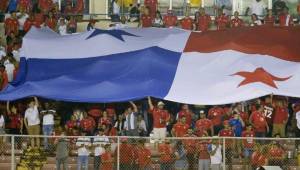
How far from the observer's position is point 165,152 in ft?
73.0

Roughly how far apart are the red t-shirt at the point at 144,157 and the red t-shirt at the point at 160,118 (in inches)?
79.4

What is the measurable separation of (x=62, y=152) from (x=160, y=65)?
13.7 ft

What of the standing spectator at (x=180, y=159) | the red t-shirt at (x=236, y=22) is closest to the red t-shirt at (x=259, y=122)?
the standing spectator at (x=180, y=159)

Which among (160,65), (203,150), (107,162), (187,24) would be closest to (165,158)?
(203,150)

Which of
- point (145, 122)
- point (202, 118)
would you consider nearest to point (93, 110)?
point (145, 122)

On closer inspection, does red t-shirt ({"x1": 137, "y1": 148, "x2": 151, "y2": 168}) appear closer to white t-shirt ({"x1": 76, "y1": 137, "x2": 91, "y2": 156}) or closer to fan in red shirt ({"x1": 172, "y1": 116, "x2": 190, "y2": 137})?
white t-shirt ({"x1": 76, "y1": 137, "x2": 91, "y2": 156})

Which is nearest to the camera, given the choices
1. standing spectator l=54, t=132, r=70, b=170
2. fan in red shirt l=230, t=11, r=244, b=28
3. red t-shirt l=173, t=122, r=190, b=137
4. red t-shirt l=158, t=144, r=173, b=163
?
red t-shirt l=158, t=144, r=173, b=163

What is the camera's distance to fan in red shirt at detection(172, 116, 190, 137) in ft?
77.3

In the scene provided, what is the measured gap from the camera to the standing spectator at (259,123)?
2381 centimetres

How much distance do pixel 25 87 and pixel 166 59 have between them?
152 inches

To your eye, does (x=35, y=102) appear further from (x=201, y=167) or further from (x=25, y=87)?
(x=201, y=167)

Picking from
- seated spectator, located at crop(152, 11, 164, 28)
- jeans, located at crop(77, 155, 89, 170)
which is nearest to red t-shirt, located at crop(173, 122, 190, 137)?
jeans, located at crop(77, 155, 89, 170)

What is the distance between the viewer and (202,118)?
23.9 metres

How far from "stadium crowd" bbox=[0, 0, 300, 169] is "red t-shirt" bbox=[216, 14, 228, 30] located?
33mm
